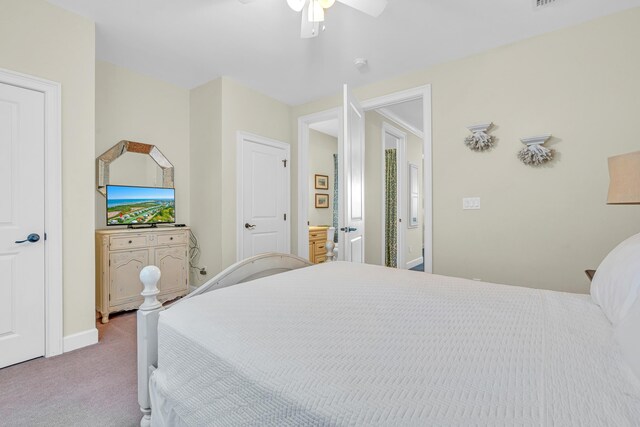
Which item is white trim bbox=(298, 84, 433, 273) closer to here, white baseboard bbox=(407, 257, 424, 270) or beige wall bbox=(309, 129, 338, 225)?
beige wall bbox=(309, 129, 338, 225)

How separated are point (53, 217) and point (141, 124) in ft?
5.08

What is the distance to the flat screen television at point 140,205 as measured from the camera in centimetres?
297

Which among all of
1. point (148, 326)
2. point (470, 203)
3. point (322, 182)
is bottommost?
point (148, 326)

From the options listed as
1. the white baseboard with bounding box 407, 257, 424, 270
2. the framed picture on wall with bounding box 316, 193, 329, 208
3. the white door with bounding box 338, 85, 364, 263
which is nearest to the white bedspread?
the white door with bounding box 338, 85, 364, 263

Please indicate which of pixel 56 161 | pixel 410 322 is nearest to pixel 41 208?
pixel 56 161

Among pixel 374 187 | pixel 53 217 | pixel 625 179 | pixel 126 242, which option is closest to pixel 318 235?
pixel 374 187

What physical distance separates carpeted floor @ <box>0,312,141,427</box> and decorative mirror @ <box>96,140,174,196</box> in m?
1.57

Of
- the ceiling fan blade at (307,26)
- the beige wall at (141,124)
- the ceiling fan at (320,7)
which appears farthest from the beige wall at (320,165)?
the ceiling fan at (320,7)

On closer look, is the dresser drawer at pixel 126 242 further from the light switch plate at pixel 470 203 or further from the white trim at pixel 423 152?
the light switch plate at pixel 470 203

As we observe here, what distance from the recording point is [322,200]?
19.0 feet

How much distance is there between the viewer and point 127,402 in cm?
164

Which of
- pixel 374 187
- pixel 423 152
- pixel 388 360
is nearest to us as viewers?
pixel 388 360

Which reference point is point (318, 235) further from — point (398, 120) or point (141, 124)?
point (141, 124)

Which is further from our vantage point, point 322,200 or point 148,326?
point 322,200
